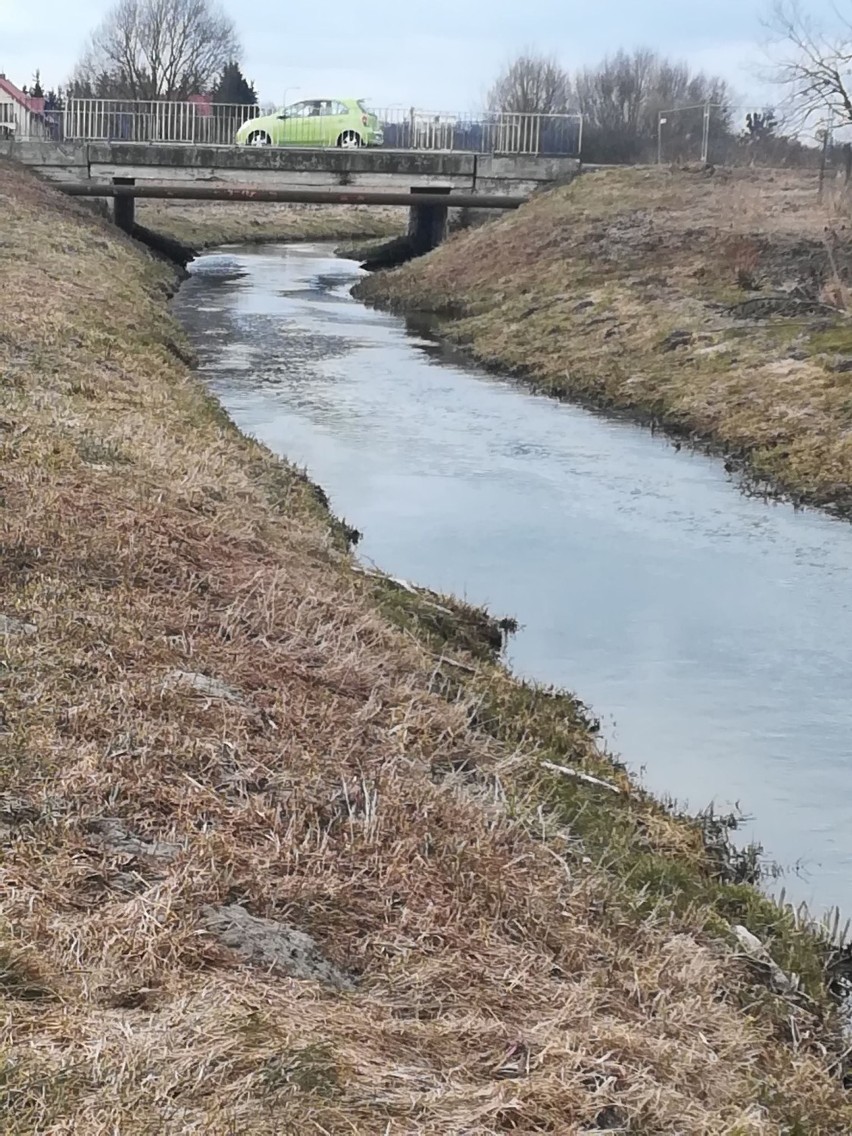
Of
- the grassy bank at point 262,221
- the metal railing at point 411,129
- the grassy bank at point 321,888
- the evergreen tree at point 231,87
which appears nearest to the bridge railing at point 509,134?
the metal railing at point 411,129

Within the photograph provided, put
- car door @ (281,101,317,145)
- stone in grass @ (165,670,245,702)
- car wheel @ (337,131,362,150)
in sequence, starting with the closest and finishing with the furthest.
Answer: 1. stone in grass @ (165,670,245,702)
2. car wheel @ (337,131,362,150)
3. car door @ (281,101,317,145)

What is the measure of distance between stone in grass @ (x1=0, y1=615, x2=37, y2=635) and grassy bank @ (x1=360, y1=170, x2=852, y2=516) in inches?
393

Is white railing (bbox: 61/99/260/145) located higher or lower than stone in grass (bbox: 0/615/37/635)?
higher

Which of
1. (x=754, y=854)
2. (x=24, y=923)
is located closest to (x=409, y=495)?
(x=754, y=854)

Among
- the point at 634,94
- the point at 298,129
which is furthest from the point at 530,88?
the point at 298,129

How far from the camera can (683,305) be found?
2483cm

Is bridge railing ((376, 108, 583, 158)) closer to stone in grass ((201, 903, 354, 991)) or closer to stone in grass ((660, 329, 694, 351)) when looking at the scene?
stone in grass ((660, 329, 694, 351))

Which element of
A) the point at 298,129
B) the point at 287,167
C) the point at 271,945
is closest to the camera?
the point at 271,945

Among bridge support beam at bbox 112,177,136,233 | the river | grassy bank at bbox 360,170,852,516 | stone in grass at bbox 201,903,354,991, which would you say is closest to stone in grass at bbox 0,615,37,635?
stone in grass at bbox 201,903,354,991

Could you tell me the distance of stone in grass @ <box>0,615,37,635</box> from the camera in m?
6.17

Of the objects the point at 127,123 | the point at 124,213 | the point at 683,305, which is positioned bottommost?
the point at 683,305

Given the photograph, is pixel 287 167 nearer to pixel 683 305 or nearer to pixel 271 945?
pixel 683 305

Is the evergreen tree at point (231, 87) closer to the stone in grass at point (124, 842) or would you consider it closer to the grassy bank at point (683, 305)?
the grassy bank at point (683, 305)

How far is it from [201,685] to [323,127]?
42915 millimetres
